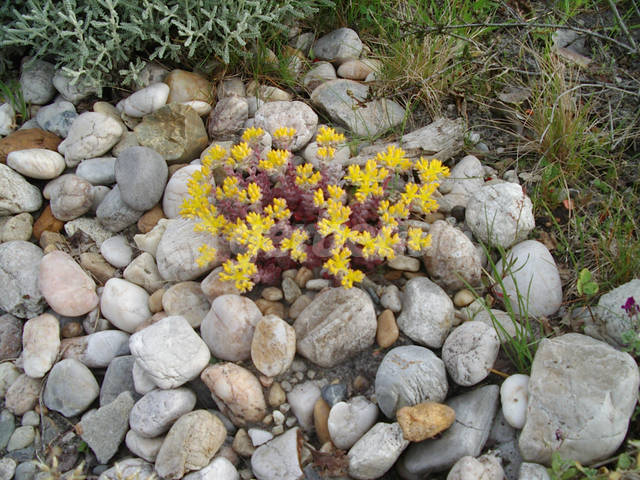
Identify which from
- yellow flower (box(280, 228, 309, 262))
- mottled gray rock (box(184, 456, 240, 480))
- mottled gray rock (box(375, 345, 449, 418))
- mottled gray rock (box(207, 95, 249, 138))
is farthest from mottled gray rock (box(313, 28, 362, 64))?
mottled gray rock (box(184, 456, 240, 480))

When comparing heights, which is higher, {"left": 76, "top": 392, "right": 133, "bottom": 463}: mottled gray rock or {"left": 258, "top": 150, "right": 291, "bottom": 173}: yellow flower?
{"left": 258, "top": 150, "right": 291, "bottom": 173}: yellow flower

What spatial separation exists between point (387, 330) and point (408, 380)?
313 millimetres

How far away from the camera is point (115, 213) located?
3.31 m

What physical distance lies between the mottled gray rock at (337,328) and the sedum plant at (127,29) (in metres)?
1.86

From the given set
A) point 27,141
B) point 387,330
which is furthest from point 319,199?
point 27,141

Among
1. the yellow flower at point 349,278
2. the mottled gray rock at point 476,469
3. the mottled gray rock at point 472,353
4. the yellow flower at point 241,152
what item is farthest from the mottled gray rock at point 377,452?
the yellow flower at point 241,152

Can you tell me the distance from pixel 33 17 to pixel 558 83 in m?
3.39

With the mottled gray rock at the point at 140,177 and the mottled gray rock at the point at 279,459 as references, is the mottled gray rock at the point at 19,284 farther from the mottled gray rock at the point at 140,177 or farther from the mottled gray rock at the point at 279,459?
the mottled gray rock at the point at 279,459

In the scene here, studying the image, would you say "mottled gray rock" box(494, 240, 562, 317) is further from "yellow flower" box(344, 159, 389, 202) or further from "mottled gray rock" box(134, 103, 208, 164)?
"mottled gray rock" box(134, 103, 208, 164)

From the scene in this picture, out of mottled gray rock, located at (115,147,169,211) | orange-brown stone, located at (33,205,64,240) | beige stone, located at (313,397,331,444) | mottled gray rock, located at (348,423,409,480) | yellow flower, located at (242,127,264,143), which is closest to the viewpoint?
mottled gray rock, located at (348,423,409,480)

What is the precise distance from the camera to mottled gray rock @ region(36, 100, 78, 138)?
381 cm

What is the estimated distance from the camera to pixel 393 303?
2814 millimetres

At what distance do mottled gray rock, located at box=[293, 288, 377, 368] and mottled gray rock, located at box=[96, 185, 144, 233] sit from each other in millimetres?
1313

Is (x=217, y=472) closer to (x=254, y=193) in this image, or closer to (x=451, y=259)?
(x=254, y=193)
